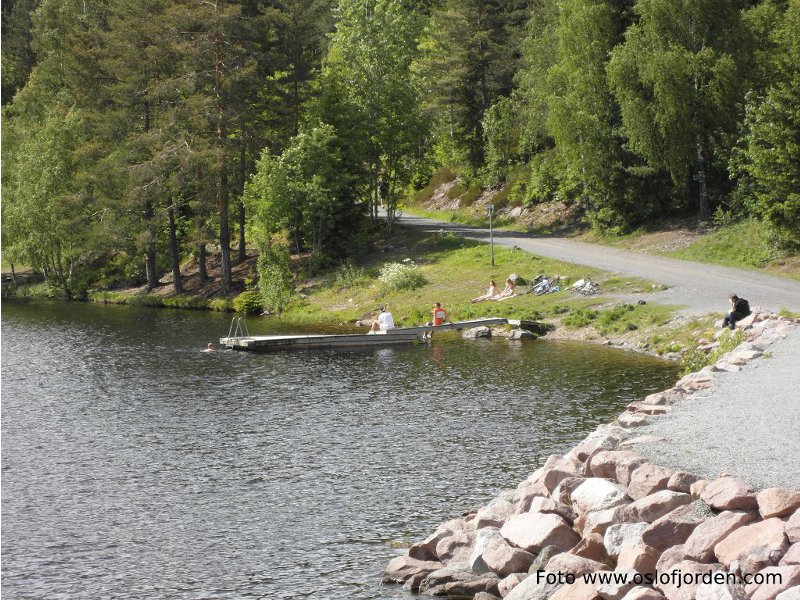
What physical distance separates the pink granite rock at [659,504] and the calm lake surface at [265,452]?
16.2ft

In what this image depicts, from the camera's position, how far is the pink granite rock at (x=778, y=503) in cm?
1517

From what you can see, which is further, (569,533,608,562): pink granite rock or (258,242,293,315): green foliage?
(258,242,293,315): green foliage

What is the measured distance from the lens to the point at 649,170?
6053 cm

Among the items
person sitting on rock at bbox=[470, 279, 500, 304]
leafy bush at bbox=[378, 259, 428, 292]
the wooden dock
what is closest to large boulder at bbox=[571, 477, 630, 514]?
the wooden dock

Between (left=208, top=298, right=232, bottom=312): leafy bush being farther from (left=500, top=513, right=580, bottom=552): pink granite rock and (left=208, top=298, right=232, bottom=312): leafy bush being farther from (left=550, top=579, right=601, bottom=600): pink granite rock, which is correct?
(left=550, top=579, right=601, bottom=600): pink granite rock

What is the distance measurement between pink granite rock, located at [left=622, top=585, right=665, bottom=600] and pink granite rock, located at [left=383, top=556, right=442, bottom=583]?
4.60 m

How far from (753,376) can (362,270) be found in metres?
39.9

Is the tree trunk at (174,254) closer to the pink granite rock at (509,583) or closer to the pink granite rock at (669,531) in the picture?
the pink granite rock at (509,583)

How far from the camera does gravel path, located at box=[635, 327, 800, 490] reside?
1808 cm

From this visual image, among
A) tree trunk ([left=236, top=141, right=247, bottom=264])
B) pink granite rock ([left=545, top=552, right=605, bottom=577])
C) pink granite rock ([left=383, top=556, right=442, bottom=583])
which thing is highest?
tree trunk ([left=236, top=141, right=247, bottom=264])

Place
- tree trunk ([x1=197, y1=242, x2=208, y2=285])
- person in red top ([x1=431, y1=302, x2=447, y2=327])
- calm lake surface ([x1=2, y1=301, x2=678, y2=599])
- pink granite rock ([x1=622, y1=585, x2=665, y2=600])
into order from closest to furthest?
pink granite rock ([x1=622, y1=585, x2=665, y2=600]) → calm lake surface ([x1=2, y1=301, x2=678, y2=599]) → person in red top ([x1=431, y1=302, x2=447, y2=327]) → tree trunk ([x1=197, y1=242, x2=208, y2=285])

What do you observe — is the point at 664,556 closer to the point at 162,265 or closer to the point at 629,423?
the point at 629,423

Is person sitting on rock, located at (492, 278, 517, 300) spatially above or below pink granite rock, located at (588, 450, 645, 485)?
above

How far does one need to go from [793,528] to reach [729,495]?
1.66 m
